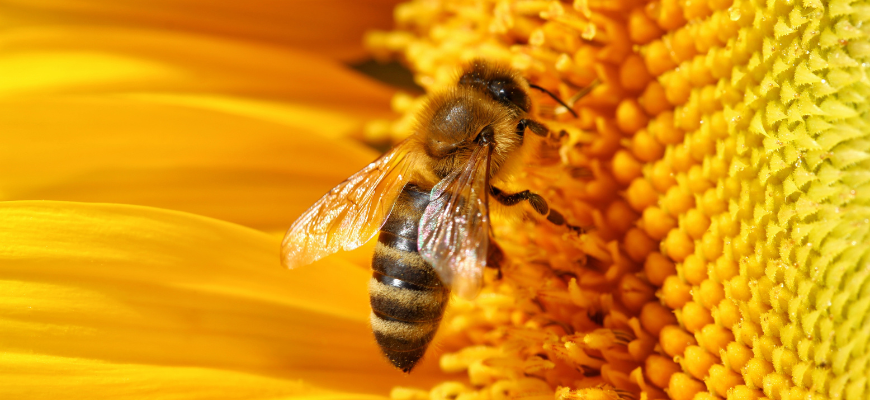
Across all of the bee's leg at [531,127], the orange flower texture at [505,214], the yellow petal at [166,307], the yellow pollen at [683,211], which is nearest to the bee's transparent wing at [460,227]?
the bee's leg at [531,127]

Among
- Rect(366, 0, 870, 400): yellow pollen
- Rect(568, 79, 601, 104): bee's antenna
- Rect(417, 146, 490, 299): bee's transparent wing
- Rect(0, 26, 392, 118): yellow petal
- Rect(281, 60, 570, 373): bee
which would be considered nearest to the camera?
Rect(366, 0, 870, 400): yellow pollen

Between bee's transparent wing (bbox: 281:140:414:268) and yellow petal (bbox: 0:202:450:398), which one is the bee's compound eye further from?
yellow petal (bbox: 0:202:450:398)

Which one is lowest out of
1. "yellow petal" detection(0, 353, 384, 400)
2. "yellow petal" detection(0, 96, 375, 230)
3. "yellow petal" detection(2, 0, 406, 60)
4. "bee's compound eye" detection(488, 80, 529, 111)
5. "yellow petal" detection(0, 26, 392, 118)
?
"yellow petal" detection(0, 353, 384, 400)

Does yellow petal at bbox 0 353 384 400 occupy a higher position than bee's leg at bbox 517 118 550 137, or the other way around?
bee's leg at bbox 517 118 550 137

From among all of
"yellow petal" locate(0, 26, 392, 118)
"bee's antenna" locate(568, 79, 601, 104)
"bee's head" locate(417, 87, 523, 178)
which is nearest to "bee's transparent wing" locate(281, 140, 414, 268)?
"bee's head" locate(417, 87, 523, 178)

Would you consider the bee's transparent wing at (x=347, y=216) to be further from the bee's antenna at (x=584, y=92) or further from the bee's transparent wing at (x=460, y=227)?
the bee's antenna at (x=584, y=92)

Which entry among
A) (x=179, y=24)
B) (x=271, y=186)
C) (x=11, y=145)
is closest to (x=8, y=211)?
(x=11, y=145)

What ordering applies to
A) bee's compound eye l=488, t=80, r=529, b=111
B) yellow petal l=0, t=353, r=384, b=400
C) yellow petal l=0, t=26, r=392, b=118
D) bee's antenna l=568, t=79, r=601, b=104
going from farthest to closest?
yellow petal l=0, t=26, r=392, b=118 < bee's antenna l=568, t=79, r=601, b=104 < bee's compound eye l=488, t=80, r=529, b=111 < yellow petal l=0, t=353, r=384, b=400

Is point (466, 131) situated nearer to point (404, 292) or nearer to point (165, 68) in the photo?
point (404, 292)
